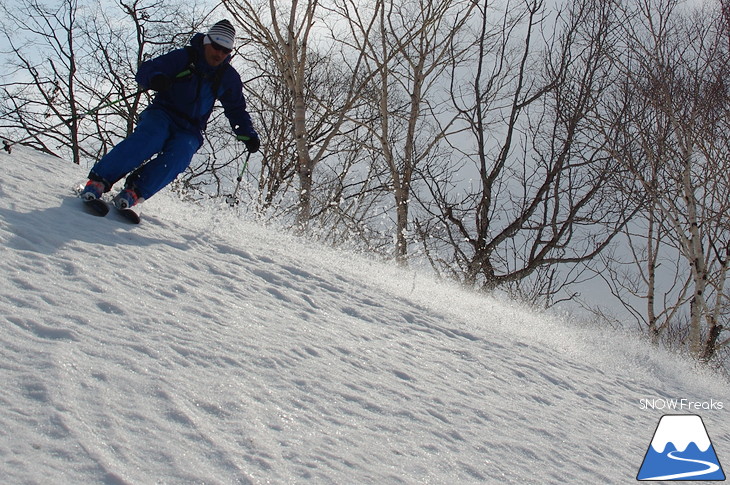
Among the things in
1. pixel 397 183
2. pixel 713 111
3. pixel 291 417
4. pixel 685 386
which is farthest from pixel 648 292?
pixel 291 417

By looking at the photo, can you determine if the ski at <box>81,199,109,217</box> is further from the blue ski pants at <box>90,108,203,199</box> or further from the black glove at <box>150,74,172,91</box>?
the black glove at <box>150,74,172,91</box>

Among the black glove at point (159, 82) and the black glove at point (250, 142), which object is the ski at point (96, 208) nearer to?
the black glove at point (159, 82)

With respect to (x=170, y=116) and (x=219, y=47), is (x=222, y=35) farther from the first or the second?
(x=170, y=116)

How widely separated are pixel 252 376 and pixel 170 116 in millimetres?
2566

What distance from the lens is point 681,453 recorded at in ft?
9.12

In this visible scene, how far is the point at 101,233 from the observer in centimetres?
304

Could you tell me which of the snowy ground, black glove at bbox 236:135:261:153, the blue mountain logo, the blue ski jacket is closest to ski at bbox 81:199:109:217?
the snowy ground

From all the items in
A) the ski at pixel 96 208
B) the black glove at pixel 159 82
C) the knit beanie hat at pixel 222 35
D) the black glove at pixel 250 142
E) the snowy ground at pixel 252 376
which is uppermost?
the knit beanie hat at pixel 222 35

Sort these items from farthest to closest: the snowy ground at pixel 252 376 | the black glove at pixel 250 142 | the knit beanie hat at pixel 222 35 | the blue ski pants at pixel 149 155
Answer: the black glove at pixel 250 142
the knit beanie hat at pixel 222 35
the blue ski pants at pixel 149 155
the snowy ground at pixel 252 376

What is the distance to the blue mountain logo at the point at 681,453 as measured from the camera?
7.82ft

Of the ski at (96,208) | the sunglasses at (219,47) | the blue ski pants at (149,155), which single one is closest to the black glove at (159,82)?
the blue ski pants at (149,155)

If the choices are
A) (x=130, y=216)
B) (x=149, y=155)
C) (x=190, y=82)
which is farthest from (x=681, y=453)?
(x=190, y=82)

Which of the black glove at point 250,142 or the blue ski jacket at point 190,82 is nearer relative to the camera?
the blue ski jacket at point 190,82

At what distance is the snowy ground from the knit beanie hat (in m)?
1.23
